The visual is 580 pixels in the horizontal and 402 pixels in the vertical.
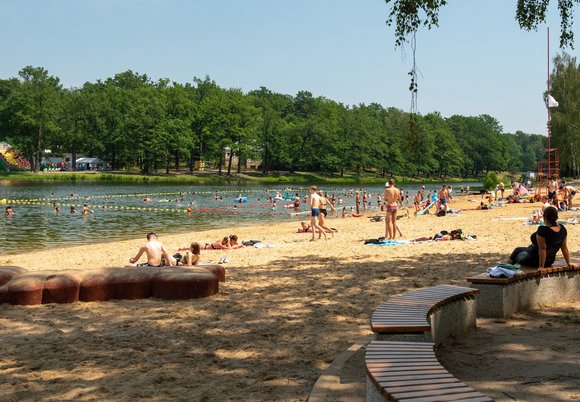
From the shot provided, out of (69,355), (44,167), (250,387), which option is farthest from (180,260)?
(44,167)

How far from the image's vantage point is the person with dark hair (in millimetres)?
7941

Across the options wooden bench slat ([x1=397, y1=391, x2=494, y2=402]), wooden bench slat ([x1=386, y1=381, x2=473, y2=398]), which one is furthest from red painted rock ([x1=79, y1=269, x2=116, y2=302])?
wooden bench slat ([x1=397, y1=391, x2=494, y2=402])

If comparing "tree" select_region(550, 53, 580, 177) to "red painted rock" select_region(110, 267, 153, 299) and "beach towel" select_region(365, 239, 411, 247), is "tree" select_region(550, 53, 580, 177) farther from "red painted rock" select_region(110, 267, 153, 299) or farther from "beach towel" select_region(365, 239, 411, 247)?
"red painted rock" select_region(110, 267, 153, 299)

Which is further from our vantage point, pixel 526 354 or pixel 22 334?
pixel 22 334

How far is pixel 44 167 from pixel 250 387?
101843mm

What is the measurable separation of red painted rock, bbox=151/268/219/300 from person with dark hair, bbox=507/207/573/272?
4668mm

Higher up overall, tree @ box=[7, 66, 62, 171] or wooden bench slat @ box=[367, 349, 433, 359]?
tree @ box=[7, 66, 62, 171]

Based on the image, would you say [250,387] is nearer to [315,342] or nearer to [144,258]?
[315,342]

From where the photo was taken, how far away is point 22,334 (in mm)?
7121

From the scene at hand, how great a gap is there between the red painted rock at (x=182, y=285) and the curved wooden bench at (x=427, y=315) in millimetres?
3775

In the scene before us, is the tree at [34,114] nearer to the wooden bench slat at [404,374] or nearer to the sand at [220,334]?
the sand at [220,334]

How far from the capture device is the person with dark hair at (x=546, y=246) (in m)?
7.94

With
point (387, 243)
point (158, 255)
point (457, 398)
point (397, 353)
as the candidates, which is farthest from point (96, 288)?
point (387, 243)

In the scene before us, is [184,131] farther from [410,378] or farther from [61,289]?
[410,378]
